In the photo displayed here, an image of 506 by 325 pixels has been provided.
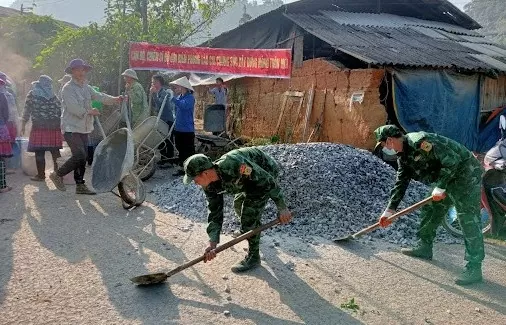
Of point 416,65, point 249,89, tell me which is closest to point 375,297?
point 416,65

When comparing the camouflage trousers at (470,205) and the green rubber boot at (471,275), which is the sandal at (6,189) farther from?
the green rubber boot at (471,275)

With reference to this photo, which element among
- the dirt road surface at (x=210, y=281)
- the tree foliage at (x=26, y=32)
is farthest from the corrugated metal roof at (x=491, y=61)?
the tree foliage at (x=26, y=32)

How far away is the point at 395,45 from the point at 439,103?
176 cm

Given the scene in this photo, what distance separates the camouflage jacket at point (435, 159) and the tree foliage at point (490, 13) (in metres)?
47.2

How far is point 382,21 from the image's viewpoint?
13.1 metres

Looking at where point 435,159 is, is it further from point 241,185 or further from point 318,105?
point 318,105

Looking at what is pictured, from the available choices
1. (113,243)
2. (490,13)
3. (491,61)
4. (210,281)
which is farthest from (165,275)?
(490,13)

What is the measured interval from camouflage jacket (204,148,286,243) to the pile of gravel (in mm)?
1547

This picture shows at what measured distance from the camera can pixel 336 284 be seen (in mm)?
4082

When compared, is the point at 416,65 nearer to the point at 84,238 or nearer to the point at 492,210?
the point at 492,210

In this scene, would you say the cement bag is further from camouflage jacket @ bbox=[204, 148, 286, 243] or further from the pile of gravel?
camouflage jacket @ bbox=[204, 148, 286, 243]

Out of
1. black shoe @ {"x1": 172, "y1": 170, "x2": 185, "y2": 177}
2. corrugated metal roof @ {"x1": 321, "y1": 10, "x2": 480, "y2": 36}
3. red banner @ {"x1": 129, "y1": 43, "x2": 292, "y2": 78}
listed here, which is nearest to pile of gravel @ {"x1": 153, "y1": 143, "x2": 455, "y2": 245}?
black shoe @ {"x1": 172, "y1": 170, "x2": 185, "y2": 177}

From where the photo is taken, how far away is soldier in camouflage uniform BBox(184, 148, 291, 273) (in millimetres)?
3586

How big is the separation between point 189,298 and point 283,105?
8471 mm
